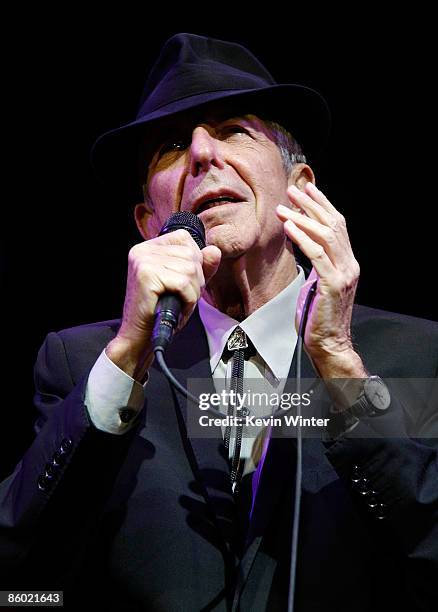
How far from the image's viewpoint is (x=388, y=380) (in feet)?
4.99

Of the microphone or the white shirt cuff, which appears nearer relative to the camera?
the microphone

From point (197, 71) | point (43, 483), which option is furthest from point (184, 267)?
point (197, 71)

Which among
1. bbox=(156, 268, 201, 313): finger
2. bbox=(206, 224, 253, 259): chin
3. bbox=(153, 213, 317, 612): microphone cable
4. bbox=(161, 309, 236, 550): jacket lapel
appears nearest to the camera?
bbox=(153, 213, 317, 612): microphone cable

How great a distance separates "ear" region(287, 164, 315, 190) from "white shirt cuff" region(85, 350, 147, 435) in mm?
937

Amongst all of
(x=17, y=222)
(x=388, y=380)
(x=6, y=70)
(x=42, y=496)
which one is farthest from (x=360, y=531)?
(x=6, y=70)

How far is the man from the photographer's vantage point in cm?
120

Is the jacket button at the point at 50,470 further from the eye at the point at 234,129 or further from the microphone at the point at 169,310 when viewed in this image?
the eye at the point at 234,129

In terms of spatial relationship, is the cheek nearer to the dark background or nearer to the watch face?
the dark background

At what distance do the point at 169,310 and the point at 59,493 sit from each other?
1.51ft

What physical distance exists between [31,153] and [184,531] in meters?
1.57

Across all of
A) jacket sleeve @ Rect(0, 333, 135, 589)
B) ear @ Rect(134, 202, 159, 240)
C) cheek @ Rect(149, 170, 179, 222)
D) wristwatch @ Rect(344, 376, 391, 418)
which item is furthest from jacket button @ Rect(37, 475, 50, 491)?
ear @ Rect(134, 202, 159, 240)

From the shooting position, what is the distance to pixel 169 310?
3.61 feet

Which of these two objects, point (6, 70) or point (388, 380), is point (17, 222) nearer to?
point (6, 70)

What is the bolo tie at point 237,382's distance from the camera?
1448 mm
